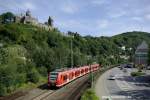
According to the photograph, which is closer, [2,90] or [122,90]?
[2,90]

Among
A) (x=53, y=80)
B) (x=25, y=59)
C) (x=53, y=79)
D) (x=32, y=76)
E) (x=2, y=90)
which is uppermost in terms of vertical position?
(x=25, y=59)

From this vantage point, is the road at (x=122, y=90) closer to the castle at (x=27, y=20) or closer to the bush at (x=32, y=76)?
the bush at (x=32, y=76)

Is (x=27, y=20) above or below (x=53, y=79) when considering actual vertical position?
above

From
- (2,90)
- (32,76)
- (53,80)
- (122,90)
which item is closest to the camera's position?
(2,90)

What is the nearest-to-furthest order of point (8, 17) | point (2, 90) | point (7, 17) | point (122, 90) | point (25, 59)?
point (2, 90), point (122, 90), point (25, 59), point (7, 17), point (8, 17)

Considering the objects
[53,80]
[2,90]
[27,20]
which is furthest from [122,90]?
[27,20]

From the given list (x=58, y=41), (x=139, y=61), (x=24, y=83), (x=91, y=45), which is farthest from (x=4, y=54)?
(x=139, y=61)

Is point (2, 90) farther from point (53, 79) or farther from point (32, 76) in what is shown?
point (32, 76)

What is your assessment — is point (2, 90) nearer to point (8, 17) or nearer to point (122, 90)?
point (122, 90)

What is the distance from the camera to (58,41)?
126188 mm

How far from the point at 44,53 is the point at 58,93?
79.2 ft

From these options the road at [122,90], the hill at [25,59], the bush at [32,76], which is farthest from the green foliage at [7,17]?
the bush at [32,76]

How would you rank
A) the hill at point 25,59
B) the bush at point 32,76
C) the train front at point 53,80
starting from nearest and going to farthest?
the hill at point 25,59 < the train front at point 53,80 < the bush at point 32,76

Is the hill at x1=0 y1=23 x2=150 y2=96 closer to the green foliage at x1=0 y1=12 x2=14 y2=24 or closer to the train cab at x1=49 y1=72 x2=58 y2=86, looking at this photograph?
the train cab at x1=49 y1=72 x2=58 y2=86
